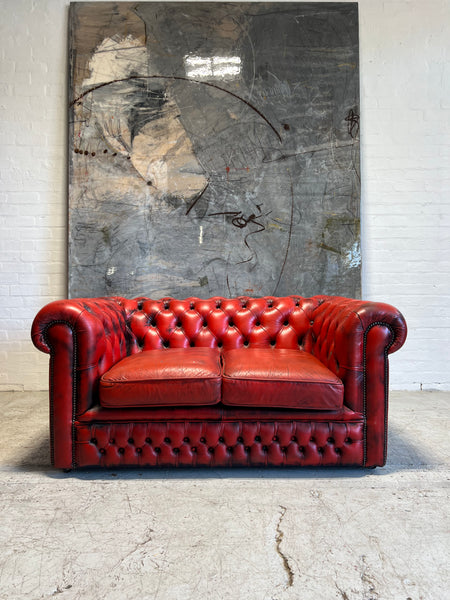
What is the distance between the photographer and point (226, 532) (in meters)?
1.37

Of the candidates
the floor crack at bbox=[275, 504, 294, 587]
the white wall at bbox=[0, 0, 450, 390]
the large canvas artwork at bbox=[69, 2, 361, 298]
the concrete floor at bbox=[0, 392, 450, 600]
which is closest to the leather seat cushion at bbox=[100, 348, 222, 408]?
the concrete floor at bbox=[0, 392, 450, 600]

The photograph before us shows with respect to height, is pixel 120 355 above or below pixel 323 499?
above

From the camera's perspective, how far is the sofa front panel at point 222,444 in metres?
1.82

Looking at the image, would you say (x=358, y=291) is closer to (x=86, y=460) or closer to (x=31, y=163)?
(x=86, y=460)

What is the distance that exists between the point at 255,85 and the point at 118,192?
1.31 metres

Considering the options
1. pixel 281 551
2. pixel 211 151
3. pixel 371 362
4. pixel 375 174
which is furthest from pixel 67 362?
pixel 375 174

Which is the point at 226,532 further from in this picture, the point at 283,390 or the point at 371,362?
the point at 371,362

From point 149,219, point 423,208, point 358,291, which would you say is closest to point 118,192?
point 149,219

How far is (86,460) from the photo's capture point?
1.82 metres

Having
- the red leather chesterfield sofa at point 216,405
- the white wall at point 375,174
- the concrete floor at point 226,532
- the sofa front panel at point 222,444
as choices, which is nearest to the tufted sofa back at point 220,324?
the red leather chesterfield sofa at point 216,405

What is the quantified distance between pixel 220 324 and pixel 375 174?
1.78 meters

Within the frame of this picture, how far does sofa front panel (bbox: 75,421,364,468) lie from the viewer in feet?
5.98

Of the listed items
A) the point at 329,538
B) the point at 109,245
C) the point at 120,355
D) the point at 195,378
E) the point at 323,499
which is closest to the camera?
the point at 329,538

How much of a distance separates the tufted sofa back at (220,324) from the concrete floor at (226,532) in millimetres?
787
